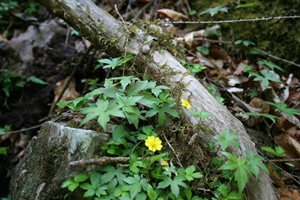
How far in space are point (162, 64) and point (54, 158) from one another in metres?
1.08

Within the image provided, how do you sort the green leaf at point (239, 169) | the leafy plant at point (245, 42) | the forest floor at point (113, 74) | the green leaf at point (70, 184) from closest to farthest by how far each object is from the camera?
1. the green leaf at point (239, 169)
2. the green leaf at point (70, 184)
3. the forest floor at point (113, 74)
4. the leafy plant at point (245, 42)

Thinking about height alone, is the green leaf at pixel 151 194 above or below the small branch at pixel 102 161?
above

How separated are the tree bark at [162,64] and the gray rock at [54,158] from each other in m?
0.68

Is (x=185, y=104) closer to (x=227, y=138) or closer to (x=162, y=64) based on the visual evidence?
(x=227, y=138)

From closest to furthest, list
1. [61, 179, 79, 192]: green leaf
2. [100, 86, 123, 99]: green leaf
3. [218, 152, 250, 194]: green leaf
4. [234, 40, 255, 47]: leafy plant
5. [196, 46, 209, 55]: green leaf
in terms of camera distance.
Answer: [218, 152, 250, 194]: green leaf, [61, 179, 79, 192]: green leaf, [100, 86, 123, 99]: green leaf, [234, 40, 255, 47]: leafy plant, [196, 46, 209, 55]: green leaf

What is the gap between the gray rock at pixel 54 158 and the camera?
2041 mm

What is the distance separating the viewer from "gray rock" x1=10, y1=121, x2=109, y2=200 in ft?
6.70

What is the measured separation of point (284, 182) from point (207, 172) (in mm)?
922

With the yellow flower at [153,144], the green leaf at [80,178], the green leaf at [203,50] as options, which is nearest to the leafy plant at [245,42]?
the green leaf at [203,50]

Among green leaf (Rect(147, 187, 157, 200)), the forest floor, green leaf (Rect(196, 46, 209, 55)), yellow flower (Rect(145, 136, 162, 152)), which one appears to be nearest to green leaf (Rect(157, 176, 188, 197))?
green leaf (Rect(147, 187, 157, 200))

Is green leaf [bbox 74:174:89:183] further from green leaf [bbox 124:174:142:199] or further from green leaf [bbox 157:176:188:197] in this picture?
green leaf [bbox 157:176:188:197]

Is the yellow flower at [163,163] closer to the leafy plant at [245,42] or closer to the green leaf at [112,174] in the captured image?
the green leaf at [112,174]

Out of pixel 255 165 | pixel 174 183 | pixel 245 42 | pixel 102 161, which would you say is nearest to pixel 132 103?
pixel 102 161

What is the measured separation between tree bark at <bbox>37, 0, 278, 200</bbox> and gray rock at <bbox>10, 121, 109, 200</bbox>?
0.68 meters
